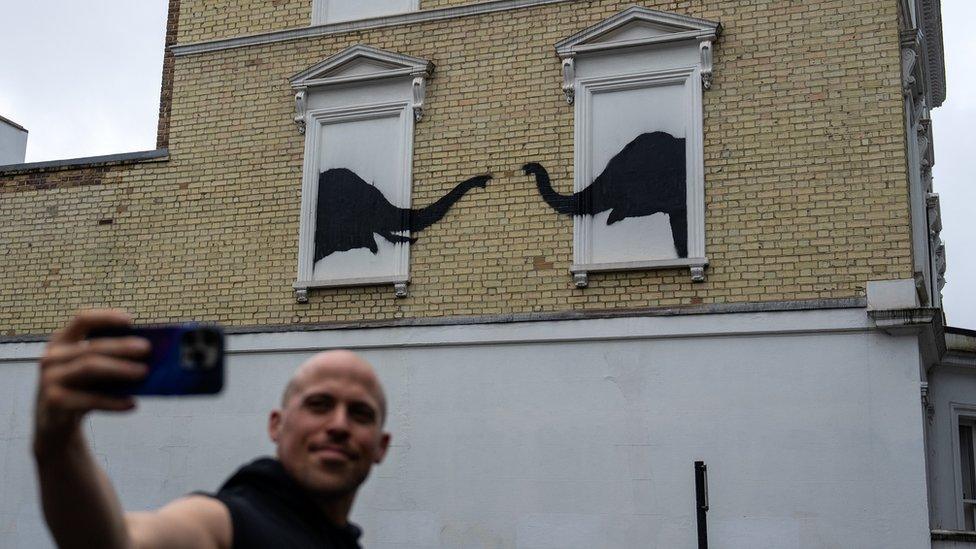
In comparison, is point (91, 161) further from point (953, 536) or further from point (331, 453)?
point (331, 453)

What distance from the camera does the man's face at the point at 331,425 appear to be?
2.73 metres

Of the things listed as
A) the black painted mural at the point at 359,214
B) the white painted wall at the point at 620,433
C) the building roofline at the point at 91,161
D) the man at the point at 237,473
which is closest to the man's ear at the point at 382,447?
the man at the point at 237,473

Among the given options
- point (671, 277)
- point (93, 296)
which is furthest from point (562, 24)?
point (93, 296)

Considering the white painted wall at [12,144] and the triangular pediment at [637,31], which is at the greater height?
the white painted wall at [12,144]

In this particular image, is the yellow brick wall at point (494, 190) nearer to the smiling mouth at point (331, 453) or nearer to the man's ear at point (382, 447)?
the man's ear at point (382, 447)

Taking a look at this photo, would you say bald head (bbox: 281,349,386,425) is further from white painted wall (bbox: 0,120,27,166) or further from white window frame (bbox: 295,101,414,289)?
white painted wall (bbox: 0,120,27,166)

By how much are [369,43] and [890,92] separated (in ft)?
21.1

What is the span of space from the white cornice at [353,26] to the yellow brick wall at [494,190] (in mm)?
97

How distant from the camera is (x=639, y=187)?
13250 millimetres

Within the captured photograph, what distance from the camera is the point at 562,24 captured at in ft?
45.8

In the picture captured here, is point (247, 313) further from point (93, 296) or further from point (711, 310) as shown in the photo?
point (711, 310)

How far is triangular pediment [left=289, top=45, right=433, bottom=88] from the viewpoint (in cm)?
1435

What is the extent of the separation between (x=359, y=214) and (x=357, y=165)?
645 millimetres

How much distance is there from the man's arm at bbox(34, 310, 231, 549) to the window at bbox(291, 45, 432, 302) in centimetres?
1190
